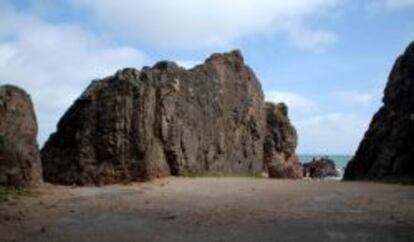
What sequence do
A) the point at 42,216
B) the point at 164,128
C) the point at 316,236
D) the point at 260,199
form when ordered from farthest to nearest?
1. the point at 164,128
2. the point at 260,199
3. the point at 42,216
4. the point at 316,236

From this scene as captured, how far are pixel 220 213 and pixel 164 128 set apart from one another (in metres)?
9.05

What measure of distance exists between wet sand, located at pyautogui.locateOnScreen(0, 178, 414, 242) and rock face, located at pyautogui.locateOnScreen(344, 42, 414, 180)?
12.1 ft

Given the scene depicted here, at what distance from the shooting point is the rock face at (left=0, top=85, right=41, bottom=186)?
16.4 m

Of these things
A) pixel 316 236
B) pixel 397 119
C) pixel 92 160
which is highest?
pixel 397 119

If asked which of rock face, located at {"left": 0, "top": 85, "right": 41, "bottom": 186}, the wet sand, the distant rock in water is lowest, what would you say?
the wet sand

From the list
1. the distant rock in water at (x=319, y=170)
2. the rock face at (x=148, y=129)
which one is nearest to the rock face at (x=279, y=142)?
the distant rock in water at (x=319, y=170)

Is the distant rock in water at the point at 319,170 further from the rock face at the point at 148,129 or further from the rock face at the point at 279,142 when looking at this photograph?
the rock face at the point at 148,129

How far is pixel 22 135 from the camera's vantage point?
1703 centimetres

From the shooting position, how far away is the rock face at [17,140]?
16391 mm

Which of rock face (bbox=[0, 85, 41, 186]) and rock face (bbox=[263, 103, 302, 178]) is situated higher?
rock face (bbox=[263, 103, 302, 178])

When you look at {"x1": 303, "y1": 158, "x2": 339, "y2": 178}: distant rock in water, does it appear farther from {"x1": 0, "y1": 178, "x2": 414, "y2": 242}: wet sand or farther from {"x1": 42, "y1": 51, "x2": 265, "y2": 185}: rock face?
{"x1": 0, "y1": 178, "x2": 414, "y2": 242}: wet sand

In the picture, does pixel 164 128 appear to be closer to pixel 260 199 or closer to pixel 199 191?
pixel 199 191

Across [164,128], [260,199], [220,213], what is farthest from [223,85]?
[220,213]

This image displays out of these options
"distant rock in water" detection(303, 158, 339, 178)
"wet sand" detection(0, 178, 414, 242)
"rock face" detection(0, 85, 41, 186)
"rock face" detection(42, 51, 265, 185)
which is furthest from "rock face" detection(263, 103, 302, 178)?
"rock face" detection(0, 85, 41, 186)
